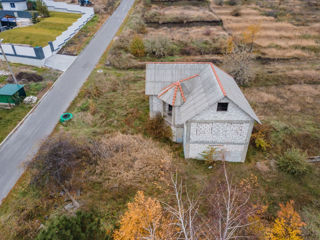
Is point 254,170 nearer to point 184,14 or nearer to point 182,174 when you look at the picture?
point 182,174

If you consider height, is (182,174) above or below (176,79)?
below

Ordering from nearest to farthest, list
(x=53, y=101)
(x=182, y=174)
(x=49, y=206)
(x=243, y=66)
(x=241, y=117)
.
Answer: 1. (x=49, y=206)
2. (x=241, y=117)
3. (x=182, y=174)
4. (x=53, y=101)
5. (x=243, y=66)

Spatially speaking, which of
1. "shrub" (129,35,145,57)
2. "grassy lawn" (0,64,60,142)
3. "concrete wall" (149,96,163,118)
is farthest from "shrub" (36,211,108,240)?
"shrub" (129,35,145,57)

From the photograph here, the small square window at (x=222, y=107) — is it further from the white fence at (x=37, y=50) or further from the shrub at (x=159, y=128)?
the white fence at (x=37, y=50)

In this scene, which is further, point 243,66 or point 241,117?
point 243,66

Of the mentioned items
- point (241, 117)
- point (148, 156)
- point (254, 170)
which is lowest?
point (254, 170)

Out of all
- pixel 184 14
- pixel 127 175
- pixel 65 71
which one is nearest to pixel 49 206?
pixel 127 175

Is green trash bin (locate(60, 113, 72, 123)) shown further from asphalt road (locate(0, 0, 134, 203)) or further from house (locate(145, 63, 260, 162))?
house (locate(145, 63, 260, 162))

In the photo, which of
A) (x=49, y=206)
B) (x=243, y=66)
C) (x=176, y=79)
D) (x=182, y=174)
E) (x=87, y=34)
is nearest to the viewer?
(x=49, y=206)

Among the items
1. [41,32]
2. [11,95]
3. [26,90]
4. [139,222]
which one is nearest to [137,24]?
[41,32]
